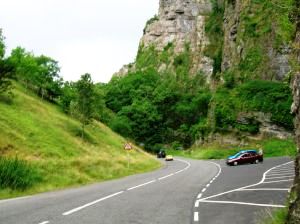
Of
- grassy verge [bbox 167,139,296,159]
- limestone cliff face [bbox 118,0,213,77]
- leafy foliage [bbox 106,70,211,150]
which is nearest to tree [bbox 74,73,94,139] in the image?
grassy verge [bbox 167,139,296,159]

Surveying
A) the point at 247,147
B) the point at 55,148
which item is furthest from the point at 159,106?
the point at 55,148

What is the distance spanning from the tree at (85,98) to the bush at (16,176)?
2598cm

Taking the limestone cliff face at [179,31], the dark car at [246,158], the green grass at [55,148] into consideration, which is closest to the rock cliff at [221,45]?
the limestone cliff face at [179,31]

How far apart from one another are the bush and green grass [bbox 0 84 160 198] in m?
0.26

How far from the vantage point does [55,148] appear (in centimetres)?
3853

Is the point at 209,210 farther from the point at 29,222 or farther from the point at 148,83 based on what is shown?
the point at 148,83

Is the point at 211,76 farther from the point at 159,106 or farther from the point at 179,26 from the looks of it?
the point at 179,26

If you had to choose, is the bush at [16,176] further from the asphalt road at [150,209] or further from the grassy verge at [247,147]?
the grassy verge at [247,147]

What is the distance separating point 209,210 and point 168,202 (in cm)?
246

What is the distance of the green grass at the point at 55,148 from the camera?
25781mm

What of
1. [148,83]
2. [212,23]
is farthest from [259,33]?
[148,83]

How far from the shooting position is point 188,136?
105812 mm

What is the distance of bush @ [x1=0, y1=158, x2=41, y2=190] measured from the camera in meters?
19.6

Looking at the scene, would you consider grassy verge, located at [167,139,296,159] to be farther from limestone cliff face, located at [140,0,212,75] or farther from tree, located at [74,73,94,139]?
limestone cliff face, located at [140,0,212,75]
